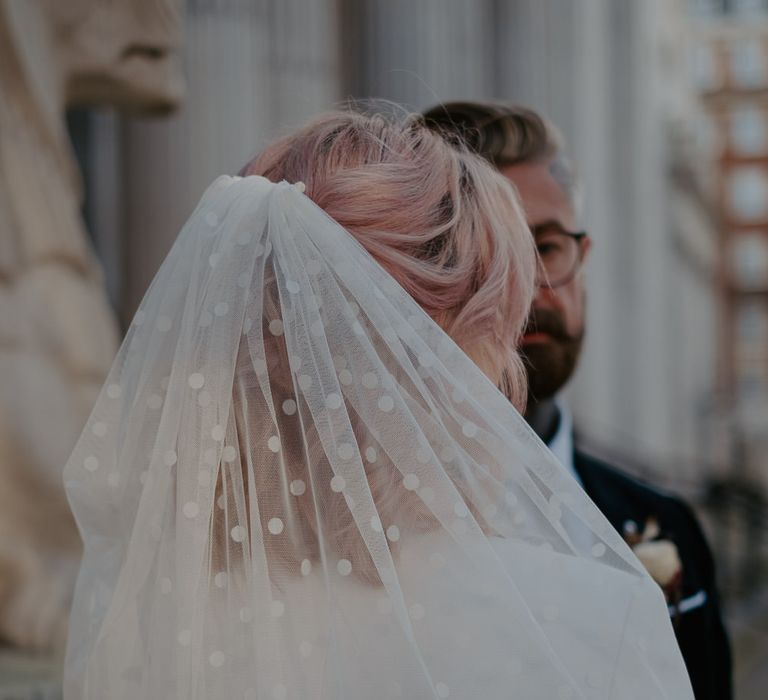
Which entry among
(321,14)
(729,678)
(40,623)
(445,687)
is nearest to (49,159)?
(40,623)

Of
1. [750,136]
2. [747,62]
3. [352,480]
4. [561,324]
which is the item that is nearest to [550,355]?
[561,324]

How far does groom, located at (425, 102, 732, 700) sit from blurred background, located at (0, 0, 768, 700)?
0.34m

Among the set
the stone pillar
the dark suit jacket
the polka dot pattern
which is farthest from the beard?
the stone pillar

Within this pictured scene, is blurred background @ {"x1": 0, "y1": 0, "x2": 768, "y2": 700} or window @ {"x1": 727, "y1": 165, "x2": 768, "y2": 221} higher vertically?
blurred background @ {"x1": 0, "y1": 0, "x2": 768, "y2": 700}

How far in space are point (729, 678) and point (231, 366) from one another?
1449mm

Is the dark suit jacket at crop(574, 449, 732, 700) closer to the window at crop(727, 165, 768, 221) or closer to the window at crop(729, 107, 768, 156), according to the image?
the window at crop(729, 107, 768, 156)

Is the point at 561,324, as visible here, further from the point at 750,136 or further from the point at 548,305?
the point at 750,136

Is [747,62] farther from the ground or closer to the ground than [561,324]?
closer to the ground

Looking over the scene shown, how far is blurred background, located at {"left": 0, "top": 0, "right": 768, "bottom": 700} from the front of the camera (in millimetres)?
4352

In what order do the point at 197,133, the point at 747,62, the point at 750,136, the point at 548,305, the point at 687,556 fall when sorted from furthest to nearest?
the point at 750,136 < the point at 747,62 < the point at 197,133 < the point at 687,556 < the point at 548,305

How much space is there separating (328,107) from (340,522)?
3.26 metres

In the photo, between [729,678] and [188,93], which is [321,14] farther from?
[729,678]

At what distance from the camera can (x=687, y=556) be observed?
7.59 feet

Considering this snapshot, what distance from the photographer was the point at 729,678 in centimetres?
227
